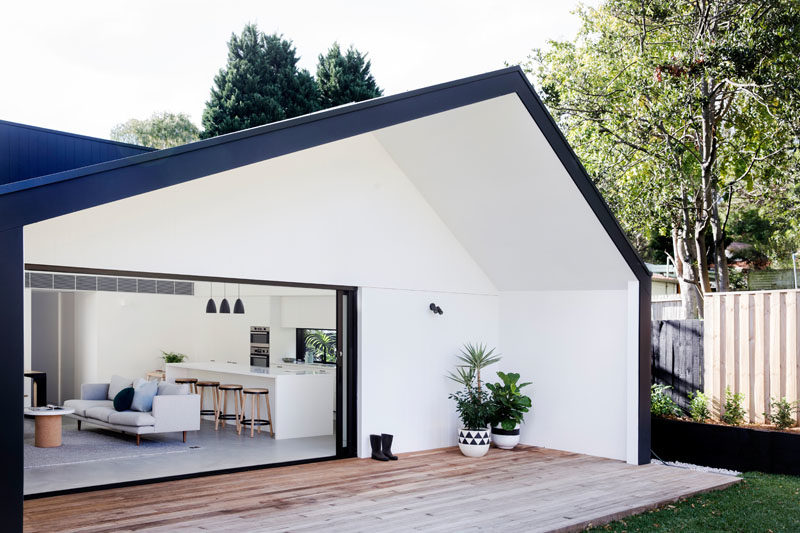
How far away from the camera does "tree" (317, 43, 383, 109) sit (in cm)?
2570

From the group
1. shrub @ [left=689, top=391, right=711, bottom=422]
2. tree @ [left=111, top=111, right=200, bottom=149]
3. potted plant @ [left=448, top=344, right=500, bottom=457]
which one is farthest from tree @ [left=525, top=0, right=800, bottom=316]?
tree @ [left=111, top=111, right=200, bottom=149]

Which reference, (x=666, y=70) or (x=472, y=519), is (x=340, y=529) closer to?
(x=472, y=519)

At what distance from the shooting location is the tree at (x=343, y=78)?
25703 mm

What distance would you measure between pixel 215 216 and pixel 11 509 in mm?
3524

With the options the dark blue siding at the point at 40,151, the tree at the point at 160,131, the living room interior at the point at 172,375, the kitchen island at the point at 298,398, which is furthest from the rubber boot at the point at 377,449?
Answer: the tree at the point at 160,131

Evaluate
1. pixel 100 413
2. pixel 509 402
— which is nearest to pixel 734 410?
pixel 509 402

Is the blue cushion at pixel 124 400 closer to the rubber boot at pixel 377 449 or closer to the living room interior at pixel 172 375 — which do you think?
the living room interior at pixel 172 375

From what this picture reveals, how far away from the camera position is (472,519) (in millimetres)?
6016

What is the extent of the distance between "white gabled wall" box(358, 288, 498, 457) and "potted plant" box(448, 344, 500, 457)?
0.13m

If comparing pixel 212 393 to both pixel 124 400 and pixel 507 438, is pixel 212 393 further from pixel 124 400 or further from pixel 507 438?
pixel 507 438

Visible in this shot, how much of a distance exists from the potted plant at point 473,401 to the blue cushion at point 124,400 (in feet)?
14.2

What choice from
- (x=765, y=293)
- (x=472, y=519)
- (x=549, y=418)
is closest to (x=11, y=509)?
(x=472, y=519)

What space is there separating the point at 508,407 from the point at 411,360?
135 cm

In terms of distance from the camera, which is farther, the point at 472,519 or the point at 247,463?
the point at 247,463
